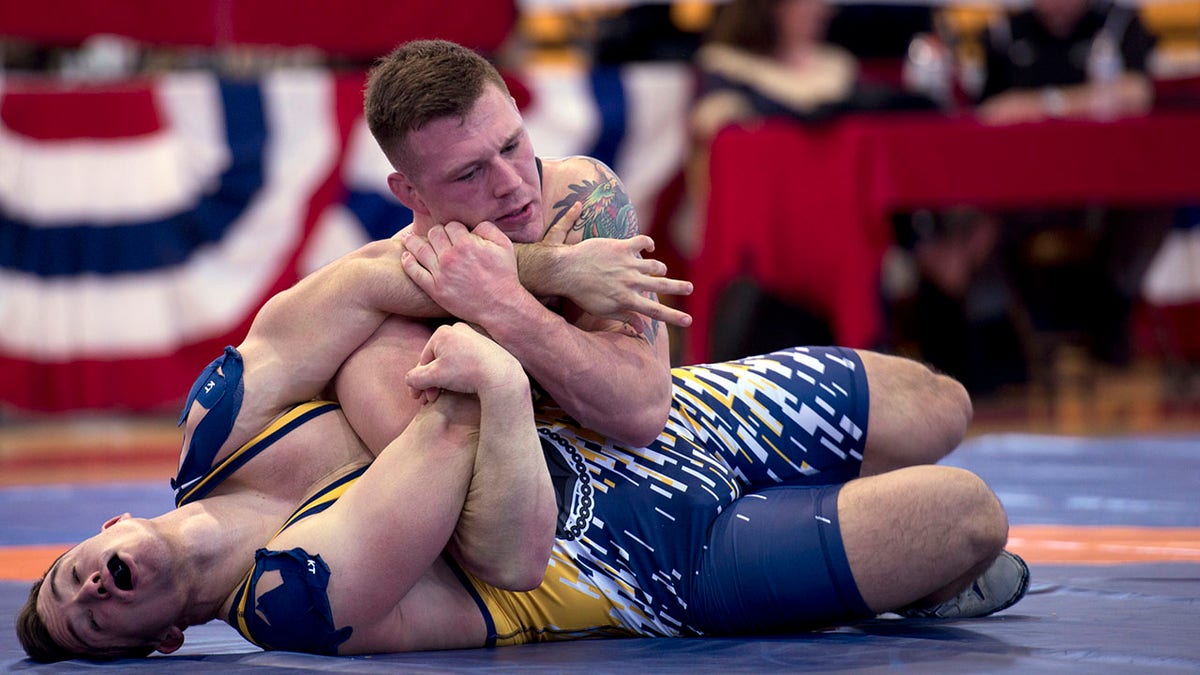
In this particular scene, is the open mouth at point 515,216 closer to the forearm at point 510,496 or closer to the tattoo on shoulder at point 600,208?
the tattoo on shoulder at point 600,208

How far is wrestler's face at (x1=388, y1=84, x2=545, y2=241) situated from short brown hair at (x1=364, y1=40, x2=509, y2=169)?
15 millimetres

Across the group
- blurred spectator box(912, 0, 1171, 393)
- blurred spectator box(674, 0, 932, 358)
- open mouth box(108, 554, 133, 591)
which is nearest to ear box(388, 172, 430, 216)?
open mouth box(108, 554, 133, 591)

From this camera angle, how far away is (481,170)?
2.31 metres

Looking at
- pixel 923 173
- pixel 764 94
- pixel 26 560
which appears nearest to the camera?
pixel 26 560

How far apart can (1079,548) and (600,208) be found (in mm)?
1334

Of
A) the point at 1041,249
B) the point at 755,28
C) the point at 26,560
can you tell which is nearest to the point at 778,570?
the point at 26,560

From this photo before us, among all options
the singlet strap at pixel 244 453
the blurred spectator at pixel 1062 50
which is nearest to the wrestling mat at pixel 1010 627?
the singlet strap at pixel 244 453

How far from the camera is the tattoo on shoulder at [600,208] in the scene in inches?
95.1

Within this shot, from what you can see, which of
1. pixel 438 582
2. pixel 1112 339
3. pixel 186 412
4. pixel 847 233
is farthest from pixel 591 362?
pixel 1112 339

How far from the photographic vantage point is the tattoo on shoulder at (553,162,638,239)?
2416 millimetres

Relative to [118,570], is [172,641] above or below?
below

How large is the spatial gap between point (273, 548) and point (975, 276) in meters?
4.68

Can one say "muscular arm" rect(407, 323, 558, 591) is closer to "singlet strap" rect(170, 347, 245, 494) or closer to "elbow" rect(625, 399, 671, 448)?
"elbow" rect(625, 399, 671, 448)

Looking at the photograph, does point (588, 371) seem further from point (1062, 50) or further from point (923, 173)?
point (1062, 50)
